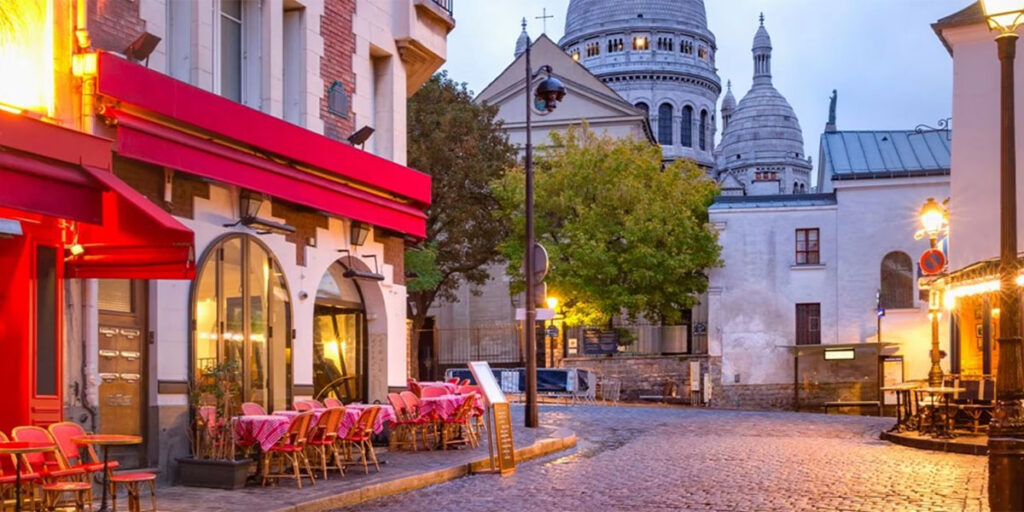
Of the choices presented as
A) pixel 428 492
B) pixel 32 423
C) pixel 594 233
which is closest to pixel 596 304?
pixel 594 233

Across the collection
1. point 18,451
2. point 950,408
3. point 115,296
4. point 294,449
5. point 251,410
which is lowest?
point 950,408

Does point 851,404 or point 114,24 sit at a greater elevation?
point 114,24

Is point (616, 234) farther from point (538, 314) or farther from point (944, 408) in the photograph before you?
point (944, 408)

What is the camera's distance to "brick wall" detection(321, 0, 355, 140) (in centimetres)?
1900

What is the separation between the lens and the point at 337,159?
18.3 meters

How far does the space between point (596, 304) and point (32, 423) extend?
3960 cm

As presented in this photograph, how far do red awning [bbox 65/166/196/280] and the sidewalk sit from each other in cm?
223

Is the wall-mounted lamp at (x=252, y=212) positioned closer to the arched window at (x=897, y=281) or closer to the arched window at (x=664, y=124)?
the arched window at (x=897, y=281)

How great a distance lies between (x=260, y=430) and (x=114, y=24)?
15.1ft

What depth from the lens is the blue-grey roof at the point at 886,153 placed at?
4819cm

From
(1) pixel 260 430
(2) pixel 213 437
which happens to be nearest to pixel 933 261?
(1) pixel 260 430

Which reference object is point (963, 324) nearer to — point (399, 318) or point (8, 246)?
point (399, 318)

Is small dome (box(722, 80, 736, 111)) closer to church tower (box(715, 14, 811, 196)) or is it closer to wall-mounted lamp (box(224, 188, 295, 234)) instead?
church tower (box(715, 14, 811, 196))

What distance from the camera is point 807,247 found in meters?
48.8
